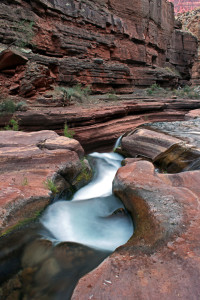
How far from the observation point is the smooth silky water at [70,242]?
6.93ft

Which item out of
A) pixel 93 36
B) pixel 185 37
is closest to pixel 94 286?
pixel 93 36

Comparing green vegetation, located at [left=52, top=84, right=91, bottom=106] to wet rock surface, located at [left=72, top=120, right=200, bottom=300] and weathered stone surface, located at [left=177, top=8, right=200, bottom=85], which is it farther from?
weathered stone surface, located at [left=177, top=8, right=200, bottom=85]

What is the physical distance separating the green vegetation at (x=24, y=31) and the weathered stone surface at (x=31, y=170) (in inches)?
237

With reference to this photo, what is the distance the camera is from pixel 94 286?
1.73 meters

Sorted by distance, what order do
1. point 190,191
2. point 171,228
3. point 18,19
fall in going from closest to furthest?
point 171,228 → point 190,191 → point 18,19

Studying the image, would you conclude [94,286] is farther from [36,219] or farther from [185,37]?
[185,37]

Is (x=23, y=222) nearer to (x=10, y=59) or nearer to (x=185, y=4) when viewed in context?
(x=10, y=59)

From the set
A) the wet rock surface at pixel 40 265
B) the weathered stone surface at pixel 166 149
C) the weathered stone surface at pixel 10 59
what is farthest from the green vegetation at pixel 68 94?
the wet rock surface at pixel 40 265

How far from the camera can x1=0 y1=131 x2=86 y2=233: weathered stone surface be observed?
2.86 meters

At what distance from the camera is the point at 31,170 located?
382 cm

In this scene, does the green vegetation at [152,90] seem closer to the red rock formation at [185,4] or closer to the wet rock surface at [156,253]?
the wet rock surface at [156,253]

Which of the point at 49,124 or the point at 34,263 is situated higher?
the point at 49,124

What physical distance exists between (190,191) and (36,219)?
89.3 inches

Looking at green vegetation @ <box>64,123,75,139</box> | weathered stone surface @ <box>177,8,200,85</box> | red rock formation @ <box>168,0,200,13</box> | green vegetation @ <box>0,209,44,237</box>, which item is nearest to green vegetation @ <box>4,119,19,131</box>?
green vegetation @ <box>64,123,75,139</box>
